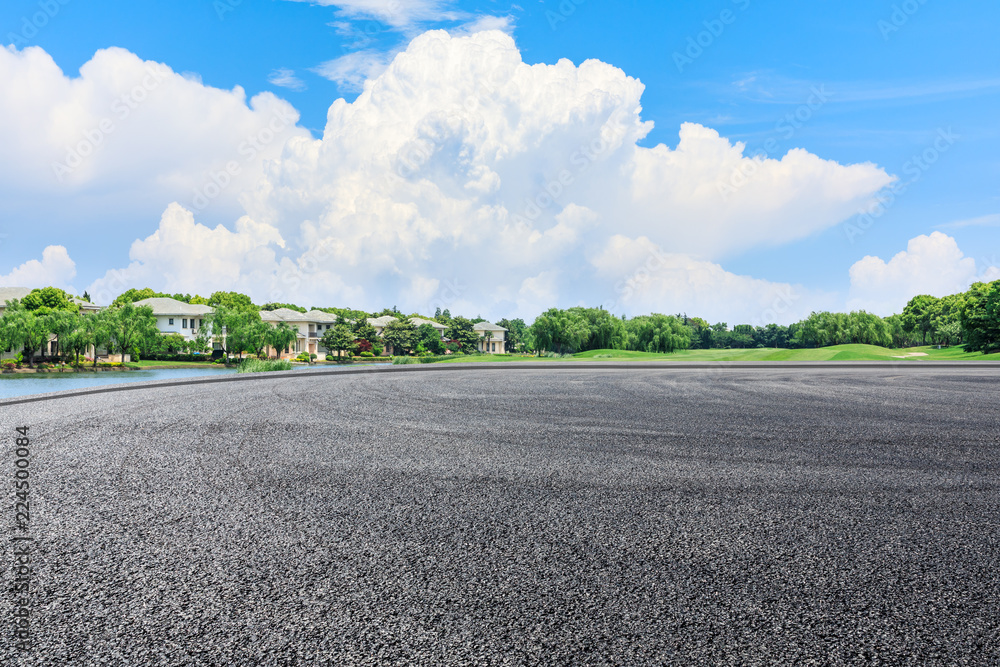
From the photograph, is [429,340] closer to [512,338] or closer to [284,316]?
[284,316]

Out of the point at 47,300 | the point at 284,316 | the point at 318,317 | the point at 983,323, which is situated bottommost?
the point at 983,323

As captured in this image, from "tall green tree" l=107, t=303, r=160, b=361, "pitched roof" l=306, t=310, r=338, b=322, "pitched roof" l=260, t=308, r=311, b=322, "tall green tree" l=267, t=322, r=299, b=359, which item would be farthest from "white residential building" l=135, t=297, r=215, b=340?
"pitched roof" l=306, t=310, r=338, b=322

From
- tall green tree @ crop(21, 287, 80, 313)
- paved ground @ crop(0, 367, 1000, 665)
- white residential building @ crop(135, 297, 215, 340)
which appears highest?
tall green tree @ crop(21, 287, 80, 313)

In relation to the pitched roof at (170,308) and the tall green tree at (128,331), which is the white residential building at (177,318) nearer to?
the pitched roof at (170,308)

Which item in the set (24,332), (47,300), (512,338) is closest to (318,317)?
(47,300)

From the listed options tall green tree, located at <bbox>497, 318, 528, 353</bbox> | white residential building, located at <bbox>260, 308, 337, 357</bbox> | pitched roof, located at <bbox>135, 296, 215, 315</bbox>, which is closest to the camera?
pitched roof, located at <bbox>135, 296, 215, 315</bbox>

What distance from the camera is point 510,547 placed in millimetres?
4062

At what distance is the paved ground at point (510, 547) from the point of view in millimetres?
2902

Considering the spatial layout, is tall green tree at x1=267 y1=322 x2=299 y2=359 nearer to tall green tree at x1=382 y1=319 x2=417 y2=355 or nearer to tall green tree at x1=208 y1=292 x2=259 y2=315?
tall green tree at x1=382 y1=319 x2=417 y2=355

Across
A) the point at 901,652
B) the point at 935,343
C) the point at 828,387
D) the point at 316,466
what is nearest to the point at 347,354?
the point at 828,387

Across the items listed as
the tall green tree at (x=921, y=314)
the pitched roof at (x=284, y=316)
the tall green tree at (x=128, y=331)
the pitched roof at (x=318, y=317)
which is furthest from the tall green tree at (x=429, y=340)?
the tall green tree at (x=921, y=314)

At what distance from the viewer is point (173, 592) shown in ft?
11.2

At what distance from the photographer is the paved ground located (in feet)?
9.52

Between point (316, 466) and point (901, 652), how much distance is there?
219 inches
